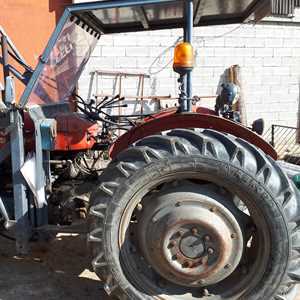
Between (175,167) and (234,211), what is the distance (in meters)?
0.46

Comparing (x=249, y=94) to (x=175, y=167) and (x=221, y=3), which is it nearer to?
(x=221, y=3)

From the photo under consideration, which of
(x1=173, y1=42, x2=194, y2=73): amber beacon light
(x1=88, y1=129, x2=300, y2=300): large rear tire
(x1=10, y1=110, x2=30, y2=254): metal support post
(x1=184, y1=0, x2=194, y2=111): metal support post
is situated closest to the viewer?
(x1=88, y1=129, x2=300, y2=300): large rear tire

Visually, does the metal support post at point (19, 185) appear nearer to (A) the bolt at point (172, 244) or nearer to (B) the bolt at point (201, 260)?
(A) the bolt at point (172, 244)

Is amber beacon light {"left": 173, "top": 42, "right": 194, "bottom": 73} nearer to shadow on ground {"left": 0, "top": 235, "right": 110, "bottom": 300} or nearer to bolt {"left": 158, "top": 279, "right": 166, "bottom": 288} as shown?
bolt {"left": 158, "top": 279, "right": 166, "bottom": 288}

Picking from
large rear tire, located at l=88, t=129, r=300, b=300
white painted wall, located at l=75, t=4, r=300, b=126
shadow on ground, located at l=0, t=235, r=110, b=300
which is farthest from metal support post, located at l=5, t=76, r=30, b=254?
white painted wall, located at l=75, t=4, r=300, b=126

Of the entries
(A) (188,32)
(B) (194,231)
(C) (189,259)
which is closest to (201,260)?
(C) (189,259)

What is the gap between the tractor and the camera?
2.54m

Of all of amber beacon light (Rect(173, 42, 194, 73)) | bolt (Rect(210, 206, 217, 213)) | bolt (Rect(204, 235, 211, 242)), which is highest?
amber beacon light (Rect(173, 42, 194, 73))

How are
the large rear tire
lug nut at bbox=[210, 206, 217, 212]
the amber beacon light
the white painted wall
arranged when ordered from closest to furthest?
the large rear tire → lug nut at bbox=[210, 206, 217, 212] → the amber beacon light → the white painted wall

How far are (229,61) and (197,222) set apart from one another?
7140mm

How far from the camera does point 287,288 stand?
2592mm

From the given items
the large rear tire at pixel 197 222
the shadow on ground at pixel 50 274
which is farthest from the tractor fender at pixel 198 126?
the shadow on ground at pixel 50 274

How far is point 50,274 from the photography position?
3.48 metres

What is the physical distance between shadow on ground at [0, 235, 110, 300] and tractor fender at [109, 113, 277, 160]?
3.64 ft
